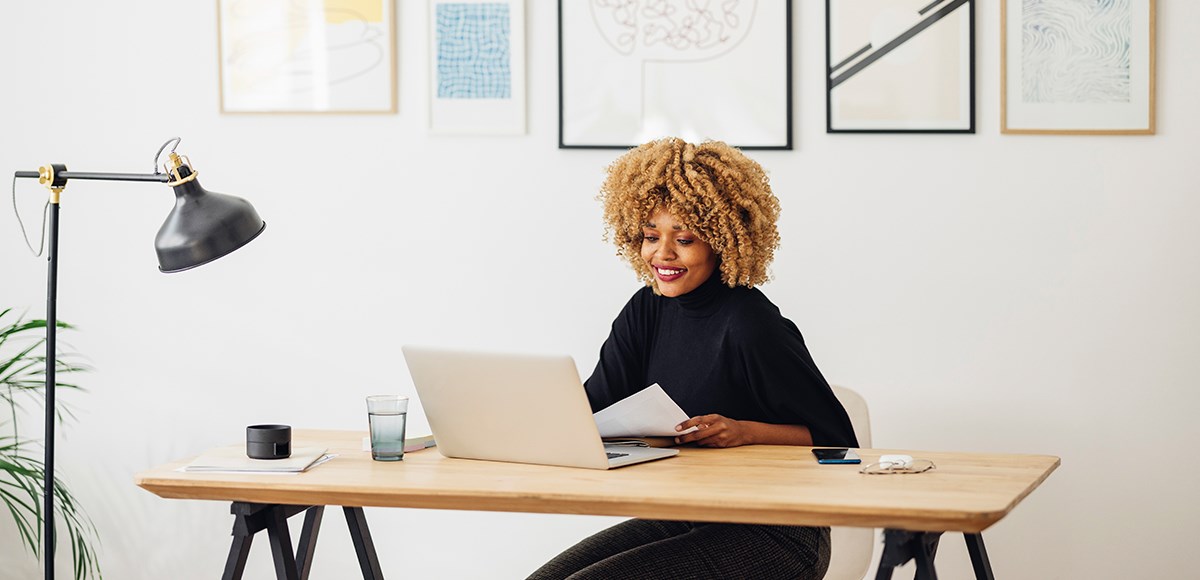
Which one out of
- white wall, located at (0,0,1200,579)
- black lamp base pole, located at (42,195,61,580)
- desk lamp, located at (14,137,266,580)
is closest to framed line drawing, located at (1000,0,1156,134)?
white wall, located at (0,0,1200,579)

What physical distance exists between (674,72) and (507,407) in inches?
50.1

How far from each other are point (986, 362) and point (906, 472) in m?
1.16

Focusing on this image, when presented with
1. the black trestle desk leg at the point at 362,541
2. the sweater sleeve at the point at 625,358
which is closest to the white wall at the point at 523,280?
the sweater sleeve at the point at 625,358

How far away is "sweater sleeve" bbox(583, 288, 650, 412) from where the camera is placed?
2.33 meters

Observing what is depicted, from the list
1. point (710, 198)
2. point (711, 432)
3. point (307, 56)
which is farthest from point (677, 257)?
point (307, 56)

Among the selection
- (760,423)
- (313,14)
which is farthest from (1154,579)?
(313,14)

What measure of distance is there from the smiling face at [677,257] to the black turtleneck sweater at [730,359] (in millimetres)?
28

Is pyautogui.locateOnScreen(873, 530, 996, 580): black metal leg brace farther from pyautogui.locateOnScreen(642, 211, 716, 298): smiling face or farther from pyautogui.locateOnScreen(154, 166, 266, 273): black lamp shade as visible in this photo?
pyautogui.locateOnScreen(154, 166, 266, 273): black lamp shade

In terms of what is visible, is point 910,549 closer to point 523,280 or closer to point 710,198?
point 710,198

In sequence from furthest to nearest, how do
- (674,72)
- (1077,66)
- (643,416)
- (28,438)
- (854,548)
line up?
(28,438) → (674,72) → (1077,66) → (854,548) → (643,416)

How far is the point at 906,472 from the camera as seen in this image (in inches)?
67.0

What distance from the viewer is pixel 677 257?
218 cm

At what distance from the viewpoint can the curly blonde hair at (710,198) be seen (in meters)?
2.15

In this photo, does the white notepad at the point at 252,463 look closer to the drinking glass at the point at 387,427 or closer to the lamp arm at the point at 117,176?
the drinking glass at the point at 387,427
